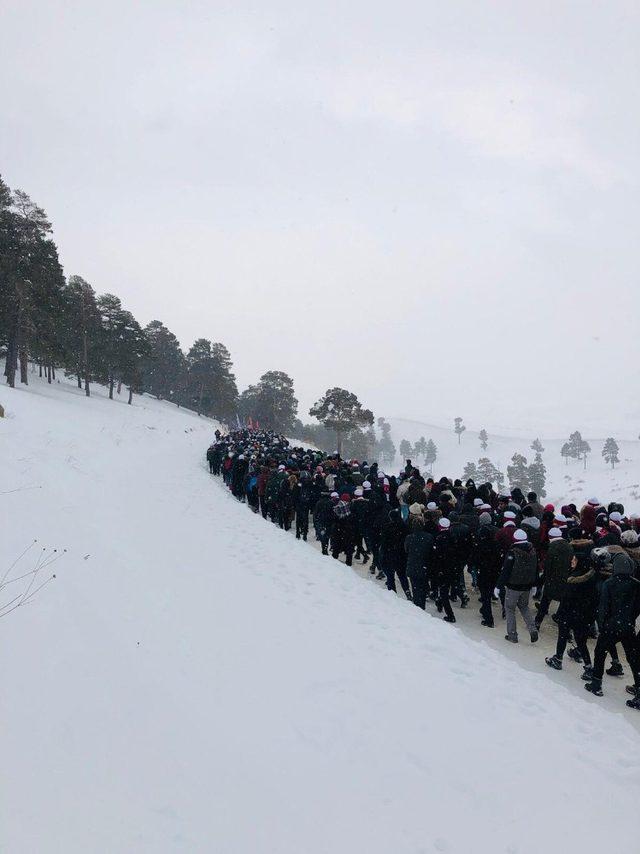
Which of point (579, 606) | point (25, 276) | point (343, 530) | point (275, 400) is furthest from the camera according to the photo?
point (275, 400)

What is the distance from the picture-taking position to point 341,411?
5416cm

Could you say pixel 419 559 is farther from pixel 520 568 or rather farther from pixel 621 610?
pixel 621 610

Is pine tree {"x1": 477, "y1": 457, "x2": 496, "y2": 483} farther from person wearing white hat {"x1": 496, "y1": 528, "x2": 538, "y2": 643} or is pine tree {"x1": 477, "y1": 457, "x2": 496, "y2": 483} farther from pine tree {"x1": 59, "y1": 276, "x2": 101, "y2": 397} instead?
person wearing white hat {"x1": 496, "y1": 528, "x2": 538, "y2": 643}

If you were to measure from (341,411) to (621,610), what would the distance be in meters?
48.6

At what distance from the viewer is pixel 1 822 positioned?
8.10 ft

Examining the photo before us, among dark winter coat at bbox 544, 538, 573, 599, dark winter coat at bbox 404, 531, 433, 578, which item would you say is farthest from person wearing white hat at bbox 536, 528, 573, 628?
dark winter coat at bbox 404, 531, 433, 578

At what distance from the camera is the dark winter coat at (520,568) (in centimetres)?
739

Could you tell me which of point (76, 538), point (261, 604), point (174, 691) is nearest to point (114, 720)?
point (174, 691)

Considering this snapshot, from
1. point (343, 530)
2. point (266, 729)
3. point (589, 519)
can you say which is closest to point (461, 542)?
point (589, 519)

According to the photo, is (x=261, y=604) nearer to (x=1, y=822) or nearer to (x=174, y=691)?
(x=174, y=691)

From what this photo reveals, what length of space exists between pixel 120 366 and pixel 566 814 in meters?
50.7

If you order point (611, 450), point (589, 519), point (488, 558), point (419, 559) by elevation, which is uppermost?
point (611, 450)

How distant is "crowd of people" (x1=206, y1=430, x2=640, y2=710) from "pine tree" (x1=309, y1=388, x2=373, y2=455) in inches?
1541

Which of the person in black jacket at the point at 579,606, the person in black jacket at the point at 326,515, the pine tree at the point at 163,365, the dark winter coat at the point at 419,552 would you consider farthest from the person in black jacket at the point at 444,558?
the pine tree at the point at 163,365
